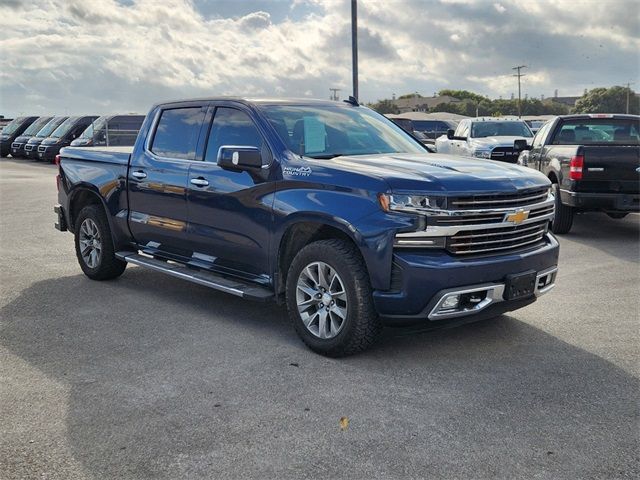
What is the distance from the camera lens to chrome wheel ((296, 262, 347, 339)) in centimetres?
482

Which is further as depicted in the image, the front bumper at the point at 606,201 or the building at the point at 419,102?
the building at the point at 419,102

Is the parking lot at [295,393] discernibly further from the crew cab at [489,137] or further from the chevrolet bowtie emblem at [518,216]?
the crew cab at [489,137]

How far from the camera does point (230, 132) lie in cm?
586

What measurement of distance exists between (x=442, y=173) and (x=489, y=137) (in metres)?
13.0

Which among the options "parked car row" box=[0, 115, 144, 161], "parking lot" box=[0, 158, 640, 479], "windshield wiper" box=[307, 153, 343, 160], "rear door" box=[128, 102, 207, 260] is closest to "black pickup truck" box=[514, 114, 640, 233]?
"parking lot" box=[0, 158, 640, 479]

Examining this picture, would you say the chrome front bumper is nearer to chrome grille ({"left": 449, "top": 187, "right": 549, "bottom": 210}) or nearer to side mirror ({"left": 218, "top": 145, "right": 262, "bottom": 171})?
chrome grille ({"left": 449, "top": 187, "right": 549, "bottom": 210})

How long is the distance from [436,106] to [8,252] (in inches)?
4148

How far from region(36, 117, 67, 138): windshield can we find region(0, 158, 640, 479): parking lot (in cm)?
2626

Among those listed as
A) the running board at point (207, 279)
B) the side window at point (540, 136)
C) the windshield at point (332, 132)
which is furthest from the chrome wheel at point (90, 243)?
the side window at point (540, 136)

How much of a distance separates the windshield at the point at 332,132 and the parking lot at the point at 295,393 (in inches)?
60.3

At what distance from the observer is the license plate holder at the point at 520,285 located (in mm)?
4695

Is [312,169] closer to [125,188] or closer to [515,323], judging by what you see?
[515,323]

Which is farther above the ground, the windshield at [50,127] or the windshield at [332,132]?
the windshield at [50,127]

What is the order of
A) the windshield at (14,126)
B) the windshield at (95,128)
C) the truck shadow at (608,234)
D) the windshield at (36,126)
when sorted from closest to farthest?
the truck shadow at (608,234), the windshield at (95,128), the windshield at (36,126), the windshield at (14,126)
